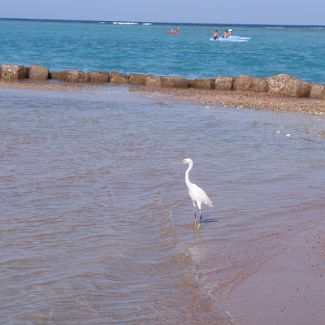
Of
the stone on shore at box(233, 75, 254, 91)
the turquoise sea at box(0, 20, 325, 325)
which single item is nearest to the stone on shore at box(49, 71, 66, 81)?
the stone on shore at box(233, 75, 254, 91)

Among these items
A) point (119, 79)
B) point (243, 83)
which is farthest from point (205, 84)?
point (119, 79)

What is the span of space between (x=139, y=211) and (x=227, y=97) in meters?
15.4

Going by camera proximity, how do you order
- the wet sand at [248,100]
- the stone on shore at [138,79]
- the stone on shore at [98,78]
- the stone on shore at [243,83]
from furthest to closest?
the stone on shore at [98,78]
the stone on shore at [138,79]
the stone on shore at [243,83]
the wet sand at [248,100]

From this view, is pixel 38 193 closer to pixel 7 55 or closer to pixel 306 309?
pixel 306 309

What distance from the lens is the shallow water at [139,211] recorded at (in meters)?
6.63

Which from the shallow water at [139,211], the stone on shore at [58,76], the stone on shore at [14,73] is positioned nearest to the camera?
the shallow water at [139,211]

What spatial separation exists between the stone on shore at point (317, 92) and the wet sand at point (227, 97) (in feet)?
1.35

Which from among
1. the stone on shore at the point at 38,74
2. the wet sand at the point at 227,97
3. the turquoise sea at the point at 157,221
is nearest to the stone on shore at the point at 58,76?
the stone on shore at the point at 38,74

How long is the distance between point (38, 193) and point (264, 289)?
4282 mm

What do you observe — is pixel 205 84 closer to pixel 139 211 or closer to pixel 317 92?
pixel 317 92

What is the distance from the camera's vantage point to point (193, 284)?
7.01 metres

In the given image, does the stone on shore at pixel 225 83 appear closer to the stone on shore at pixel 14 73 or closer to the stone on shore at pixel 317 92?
the stone on shore at pixel 317 92

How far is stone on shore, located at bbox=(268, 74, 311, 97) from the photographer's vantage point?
25.7 metres

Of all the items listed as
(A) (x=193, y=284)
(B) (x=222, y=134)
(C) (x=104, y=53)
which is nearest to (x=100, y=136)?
(B) (x=222, y=134)
